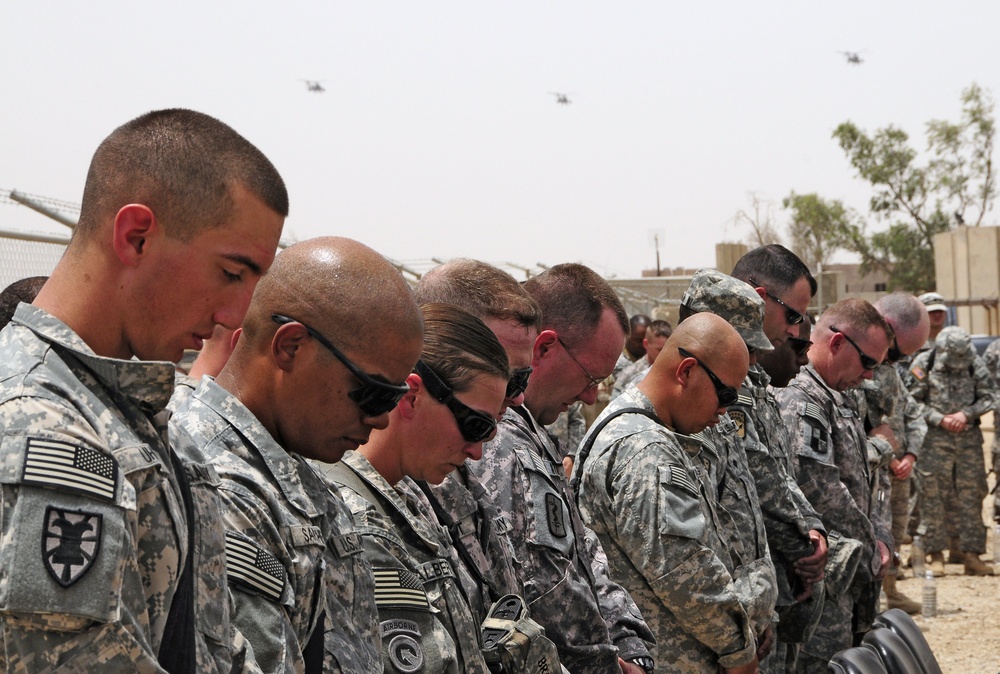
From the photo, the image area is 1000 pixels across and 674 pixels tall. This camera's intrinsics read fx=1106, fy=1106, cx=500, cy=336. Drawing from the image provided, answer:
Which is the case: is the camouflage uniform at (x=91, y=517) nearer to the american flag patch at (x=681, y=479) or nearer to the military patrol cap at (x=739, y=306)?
the american flag patch at (x=681, y=479)

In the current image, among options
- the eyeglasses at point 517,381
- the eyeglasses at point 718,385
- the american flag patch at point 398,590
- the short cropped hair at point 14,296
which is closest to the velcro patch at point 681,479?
the eyeglasses at point 718,385

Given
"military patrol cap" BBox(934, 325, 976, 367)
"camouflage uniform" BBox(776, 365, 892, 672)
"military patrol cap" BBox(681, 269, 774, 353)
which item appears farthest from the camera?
"military patrol cap" BBox(934, 325, 976, 367)

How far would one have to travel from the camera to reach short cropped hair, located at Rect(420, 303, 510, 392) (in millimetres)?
2645

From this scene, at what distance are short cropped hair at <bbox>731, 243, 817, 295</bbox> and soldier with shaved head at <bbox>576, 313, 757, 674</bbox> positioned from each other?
1.51 meters

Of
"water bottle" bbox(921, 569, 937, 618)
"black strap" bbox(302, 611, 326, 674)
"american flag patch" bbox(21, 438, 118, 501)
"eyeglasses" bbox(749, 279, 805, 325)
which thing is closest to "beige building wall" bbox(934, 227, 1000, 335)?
"water bottle" bbox(921, 569, 937, 618)

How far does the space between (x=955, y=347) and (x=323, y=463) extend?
9.90 metres

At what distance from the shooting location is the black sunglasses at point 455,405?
2.62 metres

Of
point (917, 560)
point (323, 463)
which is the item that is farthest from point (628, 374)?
point (323, 463)

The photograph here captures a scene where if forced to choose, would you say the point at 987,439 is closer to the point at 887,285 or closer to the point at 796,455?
the point at 796,455

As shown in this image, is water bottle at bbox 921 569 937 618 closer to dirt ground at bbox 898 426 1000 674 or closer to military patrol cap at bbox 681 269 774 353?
dirt ground at bbox 898 426 1000 674

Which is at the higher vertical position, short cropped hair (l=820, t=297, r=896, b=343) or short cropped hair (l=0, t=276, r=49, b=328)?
short cropped hair (l=0, t=276, r=49, b=328)

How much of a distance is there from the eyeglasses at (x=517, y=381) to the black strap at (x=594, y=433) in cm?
70

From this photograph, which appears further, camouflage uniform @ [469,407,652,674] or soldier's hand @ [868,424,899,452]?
soldier's hand @ [868,424,899,452]

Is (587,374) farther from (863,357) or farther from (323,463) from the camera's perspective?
(863,357)
